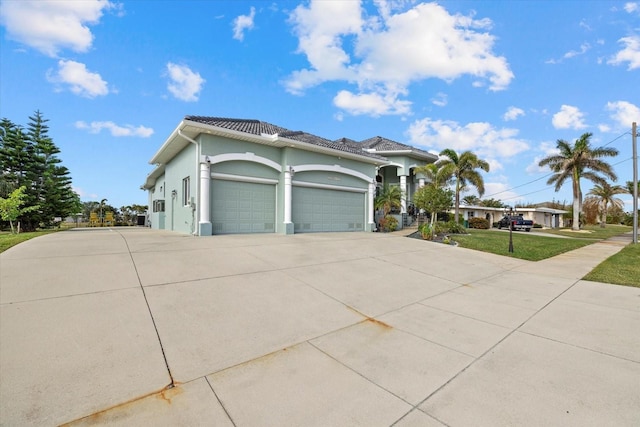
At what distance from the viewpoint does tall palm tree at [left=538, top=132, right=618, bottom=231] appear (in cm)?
2652

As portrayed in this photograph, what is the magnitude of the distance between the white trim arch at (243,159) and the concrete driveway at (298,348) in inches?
238

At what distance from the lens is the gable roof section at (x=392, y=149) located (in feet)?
73.6

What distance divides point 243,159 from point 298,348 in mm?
10656

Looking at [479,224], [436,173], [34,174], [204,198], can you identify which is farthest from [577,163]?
[34,174]

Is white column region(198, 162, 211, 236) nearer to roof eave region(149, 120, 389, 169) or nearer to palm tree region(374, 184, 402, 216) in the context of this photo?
roof eave region(149, 120, 389, 169)

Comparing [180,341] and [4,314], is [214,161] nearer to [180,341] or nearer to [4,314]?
[4,314]

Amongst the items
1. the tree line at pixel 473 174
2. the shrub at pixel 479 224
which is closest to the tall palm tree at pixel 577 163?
the tree line at pixel 473 174

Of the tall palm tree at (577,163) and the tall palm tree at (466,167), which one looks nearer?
the tall palm tree at (466,167)

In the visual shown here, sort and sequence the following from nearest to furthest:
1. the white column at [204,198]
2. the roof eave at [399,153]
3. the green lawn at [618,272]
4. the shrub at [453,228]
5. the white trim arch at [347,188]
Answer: the green lawn at [618,272] → the white column at [204,198] → the white trim arch at [347,188] → the shrub at [453,228] → the roof eave at [399,153]

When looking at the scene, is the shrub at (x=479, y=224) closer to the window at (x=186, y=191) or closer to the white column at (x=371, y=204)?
the white column at (x=371, y=204)

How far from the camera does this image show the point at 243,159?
1287cm

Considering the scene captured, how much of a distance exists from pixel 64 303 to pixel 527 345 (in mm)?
6542

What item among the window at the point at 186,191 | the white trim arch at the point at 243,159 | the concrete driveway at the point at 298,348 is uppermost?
the white trim arch at the point at 243,159

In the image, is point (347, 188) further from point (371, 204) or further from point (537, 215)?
point (537, 215)
